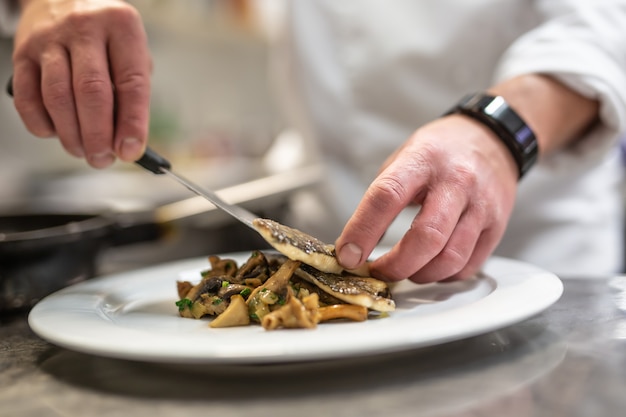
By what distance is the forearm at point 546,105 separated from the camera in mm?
1164

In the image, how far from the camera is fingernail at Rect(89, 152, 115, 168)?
1.08 metres

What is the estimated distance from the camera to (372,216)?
34.5 inches

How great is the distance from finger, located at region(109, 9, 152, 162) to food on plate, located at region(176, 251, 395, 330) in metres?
0.24

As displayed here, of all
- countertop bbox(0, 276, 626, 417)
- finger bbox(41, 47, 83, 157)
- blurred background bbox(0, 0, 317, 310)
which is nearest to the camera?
countertop bbox(0, 276, 626, 417)

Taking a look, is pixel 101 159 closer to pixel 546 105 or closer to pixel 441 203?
pixel 441 203

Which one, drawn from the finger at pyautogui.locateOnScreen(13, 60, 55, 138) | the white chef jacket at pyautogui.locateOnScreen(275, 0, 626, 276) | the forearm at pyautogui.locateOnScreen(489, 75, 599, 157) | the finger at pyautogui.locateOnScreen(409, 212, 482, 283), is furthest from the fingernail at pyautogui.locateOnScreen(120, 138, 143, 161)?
the white chef jacket at pyautogui.locateOnScreen(275, 0, 626, 276)

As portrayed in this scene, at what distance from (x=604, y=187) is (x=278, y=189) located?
2.91 feet

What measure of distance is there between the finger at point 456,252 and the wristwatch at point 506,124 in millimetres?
186

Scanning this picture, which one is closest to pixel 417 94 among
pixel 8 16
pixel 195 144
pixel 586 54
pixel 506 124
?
pixel 586 54

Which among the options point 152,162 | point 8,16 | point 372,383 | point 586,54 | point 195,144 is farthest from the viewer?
point 195,144

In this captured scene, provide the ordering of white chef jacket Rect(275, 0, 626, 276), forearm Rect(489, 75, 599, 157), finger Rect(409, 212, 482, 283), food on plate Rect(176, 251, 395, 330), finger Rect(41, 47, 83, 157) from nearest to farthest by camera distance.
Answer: food on plate Rect(176, 251, 395, 330) < finger Rect(409, 212, 482, 283) < finger Rect(41, 47, 83, 157) < forearm Rect(489, 75, 599, 157) < white chef jacket Rect(275, 0, 626, 276)

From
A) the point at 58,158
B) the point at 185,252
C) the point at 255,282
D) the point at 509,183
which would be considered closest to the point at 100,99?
the point at 255,282

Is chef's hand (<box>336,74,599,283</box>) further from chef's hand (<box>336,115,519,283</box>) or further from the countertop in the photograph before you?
the countertop

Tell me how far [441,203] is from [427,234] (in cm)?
5
